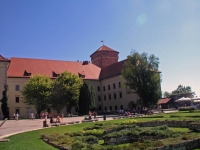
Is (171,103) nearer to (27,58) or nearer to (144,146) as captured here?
(27,58)

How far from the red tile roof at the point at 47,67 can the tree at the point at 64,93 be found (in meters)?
8.39

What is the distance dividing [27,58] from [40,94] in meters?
16.5

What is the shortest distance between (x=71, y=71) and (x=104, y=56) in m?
15.4

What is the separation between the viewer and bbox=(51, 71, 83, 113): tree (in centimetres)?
4738

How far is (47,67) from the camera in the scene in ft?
188

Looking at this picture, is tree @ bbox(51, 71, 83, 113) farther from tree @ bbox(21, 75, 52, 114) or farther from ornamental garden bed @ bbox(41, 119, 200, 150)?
ornamental garden bed @ bbox(41, 119, 200, 150)

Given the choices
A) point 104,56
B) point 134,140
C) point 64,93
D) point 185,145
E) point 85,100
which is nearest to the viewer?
point 185,145

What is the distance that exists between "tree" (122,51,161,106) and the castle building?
689 centimetres

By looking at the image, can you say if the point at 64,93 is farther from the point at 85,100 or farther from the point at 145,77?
the point at 145,77

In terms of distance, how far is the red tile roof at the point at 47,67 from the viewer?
52.9 meters

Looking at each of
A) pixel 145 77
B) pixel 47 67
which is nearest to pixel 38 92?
pixel 47 67

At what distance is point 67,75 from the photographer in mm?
48500

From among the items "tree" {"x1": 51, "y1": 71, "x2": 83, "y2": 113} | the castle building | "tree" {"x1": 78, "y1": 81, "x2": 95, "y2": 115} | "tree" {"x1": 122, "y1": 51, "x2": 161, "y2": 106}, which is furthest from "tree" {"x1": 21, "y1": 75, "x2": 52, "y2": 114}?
"tree" {"x1": 122, "y1": 51, "x2": 161, "y2": 106}

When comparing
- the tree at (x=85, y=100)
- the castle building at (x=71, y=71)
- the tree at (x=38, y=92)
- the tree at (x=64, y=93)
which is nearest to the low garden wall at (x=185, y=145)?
the tree at (x=38, y=92)
